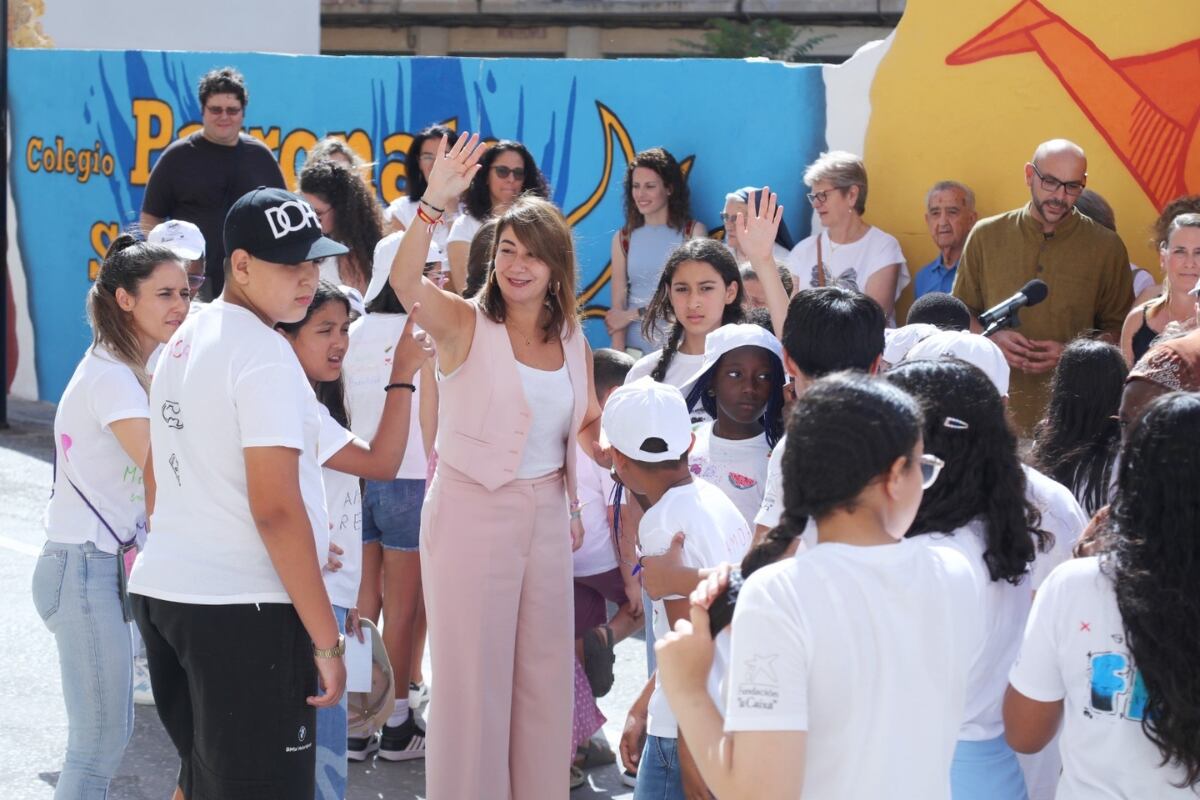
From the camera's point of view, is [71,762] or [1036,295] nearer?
[71,762]

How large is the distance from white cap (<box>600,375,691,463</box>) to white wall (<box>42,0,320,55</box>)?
13.2 m

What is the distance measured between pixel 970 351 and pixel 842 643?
1608 millimetres

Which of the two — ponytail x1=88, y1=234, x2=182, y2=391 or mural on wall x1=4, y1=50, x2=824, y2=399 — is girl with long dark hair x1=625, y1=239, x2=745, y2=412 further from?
mural on wall x1=4, y1=50, x2=824, y2=399

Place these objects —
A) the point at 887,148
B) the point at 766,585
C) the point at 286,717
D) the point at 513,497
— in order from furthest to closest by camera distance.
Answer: the point at 887,148 → the point at 513,497 → the point at 286,717 → the point at 766,585

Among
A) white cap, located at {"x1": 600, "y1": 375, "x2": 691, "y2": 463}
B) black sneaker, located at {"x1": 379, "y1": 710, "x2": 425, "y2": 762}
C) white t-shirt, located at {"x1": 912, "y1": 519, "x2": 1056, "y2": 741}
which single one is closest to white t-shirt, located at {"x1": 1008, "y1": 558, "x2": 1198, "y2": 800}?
white t-shirt, located at {"x1": 912, "y1": 519, "x2": 1056, "y2": 741}

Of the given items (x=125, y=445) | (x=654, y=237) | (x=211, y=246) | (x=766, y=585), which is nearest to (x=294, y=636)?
(x=125, y=445)

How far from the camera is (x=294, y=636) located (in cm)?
333

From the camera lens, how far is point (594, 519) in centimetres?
519

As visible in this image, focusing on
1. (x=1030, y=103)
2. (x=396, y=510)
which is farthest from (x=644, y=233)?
(x=396, y=510)

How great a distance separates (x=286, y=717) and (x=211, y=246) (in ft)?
19.8

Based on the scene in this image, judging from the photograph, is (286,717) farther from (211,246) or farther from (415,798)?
(211,246)

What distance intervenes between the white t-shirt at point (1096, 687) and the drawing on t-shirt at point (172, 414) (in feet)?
6.23

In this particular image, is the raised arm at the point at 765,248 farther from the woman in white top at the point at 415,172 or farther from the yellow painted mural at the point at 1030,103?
the woman in white top at the point at 415,172

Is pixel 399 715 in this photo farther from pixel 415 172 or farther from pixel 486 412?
pixel 415 172
